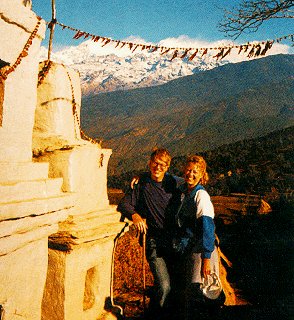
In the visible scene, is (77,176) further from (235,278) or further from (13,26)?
(235,278)

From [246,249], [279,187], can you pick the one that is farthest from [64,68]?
[279,187]

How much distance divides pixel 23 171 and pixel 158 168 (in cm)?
140

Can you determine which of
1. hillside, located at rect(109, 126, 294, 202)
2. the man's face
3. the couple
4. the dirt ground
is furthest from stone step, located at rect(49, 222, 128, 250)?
hillside, located at rect(109, 126, 294, 202)

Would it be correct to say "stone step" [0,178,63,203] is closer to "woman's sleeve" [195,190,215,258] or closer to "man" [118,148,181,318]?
"man" [118,148,181,318]

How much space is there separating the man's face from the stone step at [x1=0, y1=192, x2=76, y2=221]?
3.07 ft

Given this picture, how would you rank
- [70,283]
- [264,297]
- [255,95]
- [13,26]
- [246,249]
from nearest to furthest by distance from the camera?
[13,26] → [70,283] → [264,297] → [246,249] → [255,95]

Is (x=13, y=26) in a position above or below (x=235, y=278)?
above

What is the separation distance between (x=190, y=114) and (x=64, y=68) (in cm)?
8259

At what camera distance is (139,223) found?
3340 mm

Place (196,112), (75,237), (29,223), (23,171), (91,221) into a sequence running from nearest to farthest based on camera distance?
(29,223)
(23,171)
(75,237)
(91,221)
(196,112)

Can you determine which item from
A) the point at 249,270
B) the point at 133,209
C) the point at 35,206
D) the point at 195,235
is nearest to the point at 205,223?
the point at 195,235

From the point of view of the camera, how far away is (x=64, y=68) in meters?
3.17

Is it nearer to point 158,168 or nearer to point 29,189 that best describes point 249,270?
point 158,168

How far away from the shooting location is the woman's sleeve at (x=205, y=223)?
312 centimetres
